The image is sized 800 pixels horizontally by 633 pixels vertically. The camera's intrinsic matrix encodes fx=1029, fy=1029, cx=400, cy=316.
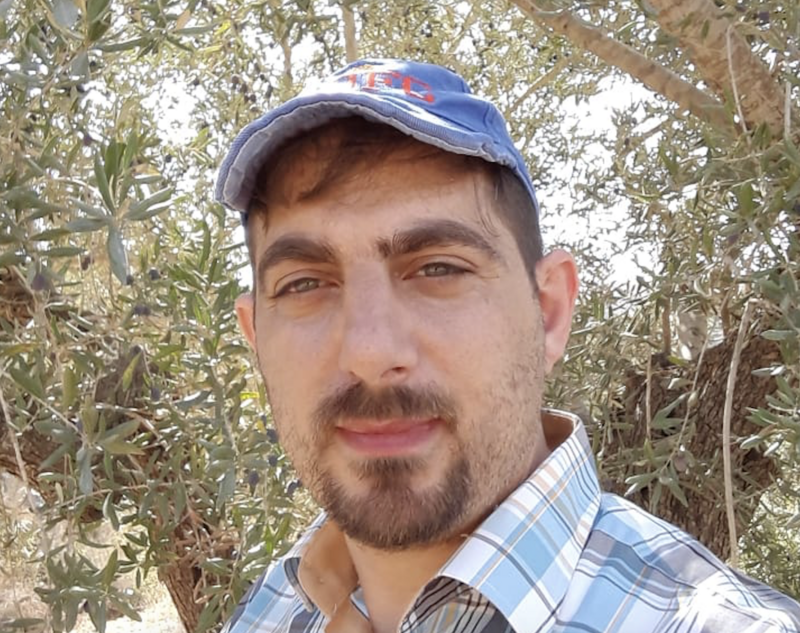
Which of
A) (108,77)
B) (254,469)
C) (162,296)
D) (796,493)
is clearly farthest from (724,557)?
(108,77)

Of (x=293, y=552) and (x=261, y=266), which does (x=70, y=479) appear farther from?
(x=261, y=266)

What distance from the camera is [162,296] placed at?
7.77 ft

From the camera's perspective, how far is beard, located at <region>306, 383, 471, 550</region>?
3.98ft

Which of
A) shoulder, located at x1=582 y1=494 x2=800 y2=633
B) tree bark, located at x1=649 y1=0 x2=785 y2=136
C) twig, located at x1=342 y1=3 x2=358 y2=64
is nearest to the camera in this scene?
shoulder, located at x1=582 y1=494 x2=800 y2=633

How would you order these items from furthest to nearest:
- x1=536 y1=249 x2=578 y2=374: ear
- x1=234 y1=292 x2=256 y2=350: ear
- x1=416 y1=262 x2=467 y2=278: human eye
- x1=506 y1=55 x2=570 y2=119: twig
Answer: x1=506 y1=55 x2=570 y2=119: twig
x1=234 y1=292 x2=256 y2=350: ear
x1=536 y1=249 x2=578 y2=374: ear
x1=416 y1=262 x2=467 y2=278: human eye

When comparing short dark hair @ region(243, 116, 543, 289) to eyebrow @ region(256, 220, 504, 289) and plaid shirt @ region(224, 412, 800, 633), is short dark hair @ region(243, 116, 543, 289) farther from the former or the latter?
plaid shirt @ region(224, 412, 800, 633)

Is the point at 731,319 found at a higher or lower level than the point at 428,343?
lower

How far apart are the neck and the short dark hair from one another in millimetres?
384

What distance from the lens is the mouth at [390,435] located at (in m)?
1.22

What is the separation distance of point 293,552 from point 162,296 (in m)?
1.03

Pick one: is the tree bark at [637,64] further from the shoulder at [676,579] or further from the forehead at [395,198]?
the shoulder at [676,579]

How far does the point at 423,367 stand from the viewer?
122cm

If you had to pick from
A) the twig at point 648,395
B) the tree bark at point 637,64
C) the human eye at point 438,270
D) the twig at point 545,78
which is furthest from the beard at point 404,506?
the twig at point 545,78

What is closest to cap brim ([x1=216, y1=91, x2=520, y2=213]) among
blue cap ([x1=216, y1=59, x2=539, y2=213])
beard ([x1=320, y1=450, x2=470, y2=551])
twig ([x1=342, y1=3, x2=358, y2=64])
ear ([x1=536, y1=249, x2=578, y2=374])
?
blue cap ([x1=216, y1=59, x2=539, y2=213])
